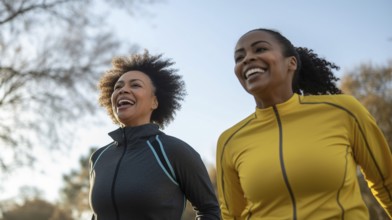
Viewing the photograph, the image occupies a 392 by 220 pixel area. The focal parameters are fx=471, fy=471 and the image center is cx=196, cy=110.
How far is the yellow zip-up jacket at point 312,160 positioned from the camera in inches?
90.4

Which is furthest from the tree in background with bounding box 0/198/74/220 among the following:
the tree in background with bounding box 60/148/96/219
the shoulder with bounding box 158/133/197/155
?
the shoulder with bounding box 158/133/197/155

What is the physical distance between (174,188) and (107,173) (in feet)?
1.69

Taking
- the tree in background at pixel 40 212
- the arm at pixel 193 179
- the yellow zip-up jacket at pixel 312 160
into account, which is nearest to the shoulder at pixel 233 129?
the yellow zip-up jacket at pixel 312 160

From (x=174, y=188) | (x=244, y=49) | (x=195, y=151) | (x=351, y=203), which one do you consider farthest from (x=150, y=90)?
(x=351, y=203)

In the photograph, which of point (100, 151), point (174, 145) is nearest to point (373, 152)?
point (174, 145)

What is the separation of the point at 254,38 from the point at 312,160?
0.84m

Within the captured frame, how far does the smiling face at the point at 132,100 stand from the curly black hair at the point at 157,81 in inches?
8.1

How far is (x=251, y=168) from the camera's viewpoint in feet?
8.30

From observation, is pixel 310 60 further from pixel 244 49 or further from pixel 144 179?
pixel 144 179

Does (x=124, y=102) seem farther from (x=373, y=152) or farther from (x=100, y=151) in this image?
(x=373, y=152)

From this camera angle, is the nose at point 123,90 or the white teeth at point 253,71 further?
the nose at point 123,90

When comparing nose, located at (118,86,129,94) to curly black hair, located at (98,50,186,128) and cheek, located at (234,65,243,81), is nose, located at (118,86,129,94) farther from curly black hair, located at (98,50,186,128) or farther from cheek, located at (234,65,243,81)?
cheek, located at (234,65,243,81)

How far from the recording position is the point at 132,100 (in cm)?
384

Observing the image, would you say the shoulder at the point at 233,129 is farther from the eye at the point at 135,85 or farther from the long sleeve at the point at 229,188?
the eye at the point at 135,85
